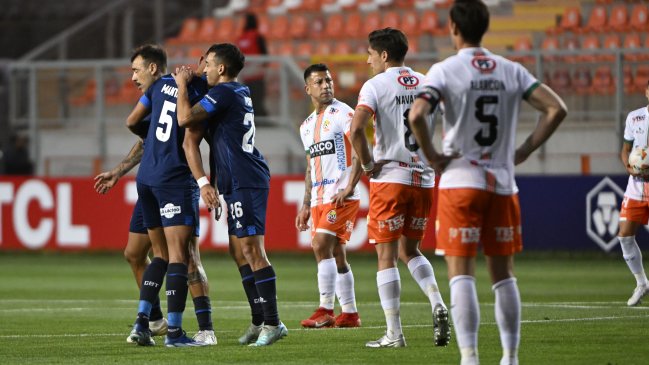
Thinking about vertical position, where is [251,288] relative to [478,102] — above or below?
below

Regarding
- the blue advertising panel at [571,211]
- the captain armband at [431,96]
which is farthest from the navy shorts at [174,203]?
the blue advertising panel at [571,211]

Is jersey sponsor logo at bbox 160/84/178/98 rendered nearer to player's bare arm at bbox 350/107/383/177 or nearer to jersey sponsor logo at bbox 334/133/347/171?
player's bare arm at bbox 350/107/383/177

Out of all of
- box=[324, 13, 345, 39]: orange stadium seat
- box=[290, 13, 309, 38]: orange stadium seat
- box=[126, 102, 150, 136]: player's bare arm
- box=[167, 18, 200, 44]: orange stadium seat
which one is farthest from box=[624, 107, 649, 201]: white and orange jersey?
box=[167, 18, 200, 44]: orange stadium seat

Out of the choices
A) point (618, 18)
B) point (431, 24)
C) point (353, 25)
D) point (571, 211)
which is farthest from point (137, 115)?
point (353, 25)

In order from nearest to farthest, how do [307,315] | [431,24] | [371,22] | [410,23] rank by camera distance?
[307,315] < [431,24] < [410,23] < [371,22]

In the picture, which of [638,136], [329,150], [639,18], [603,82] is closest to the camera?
[329,150]

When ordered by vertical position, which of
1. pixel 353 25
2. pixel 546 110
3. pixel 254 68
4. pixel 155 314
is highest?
pixel 353 25

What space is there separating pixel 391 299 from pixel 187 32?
1958 cm

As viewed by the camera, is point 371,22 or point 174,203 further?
point 371,22

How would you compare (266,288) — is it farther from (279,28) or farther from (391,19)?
(279,28)

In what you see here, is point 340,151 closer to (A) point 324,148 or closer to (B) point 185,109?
(A) point 324,148

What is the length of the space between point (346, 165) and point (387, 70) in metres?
2.44

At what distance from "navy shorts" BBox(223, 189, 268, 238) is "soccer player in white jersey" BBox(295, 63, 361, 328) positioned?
75.4 inches

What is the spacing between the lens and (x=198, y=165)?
9398mm
